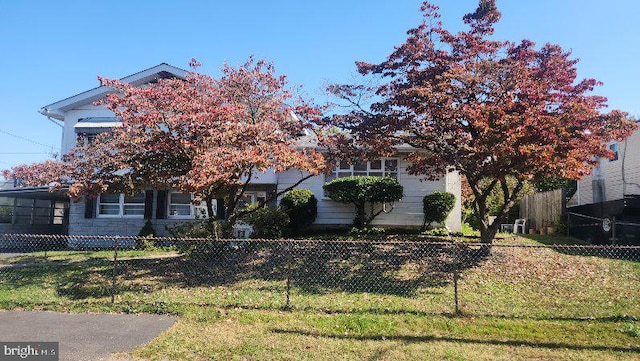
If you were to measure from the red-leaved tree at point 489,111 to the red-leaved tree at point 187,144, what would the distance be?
240 centimetres

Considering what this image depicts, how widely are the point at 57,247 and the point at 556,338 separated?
1844 cm

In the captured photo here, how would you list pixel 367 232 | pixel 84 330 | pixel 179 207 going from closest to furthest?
pixel 84 330 → pixel 367 232 → pixel 179 207

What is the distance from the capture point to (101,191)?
404 inches

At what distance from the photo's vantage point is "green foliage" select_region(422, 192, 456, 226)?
15.4m

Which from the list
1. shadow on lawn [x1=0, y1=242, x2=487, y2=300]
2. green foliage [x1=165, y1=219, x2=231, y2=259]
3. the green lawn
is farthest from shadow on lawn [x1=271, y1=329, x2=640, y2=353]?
green foliage [x1=165, y1=219, x2=231, y2=259]

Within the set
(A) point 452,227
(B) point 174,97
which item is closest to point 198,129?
(B) point 174,97

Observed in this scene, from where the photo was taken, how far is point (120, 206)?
1861 cm

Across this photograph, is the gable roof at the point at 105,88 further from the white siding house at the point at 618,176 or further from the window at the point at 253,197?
the white siding house at the point at 618,176

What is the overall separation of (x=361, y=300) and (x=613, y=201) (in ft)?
34.2

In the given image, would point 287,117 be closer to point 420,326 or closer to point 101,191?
point 101,191

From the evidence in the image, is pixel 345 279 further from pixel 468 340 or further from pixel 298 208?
pixel 298 208

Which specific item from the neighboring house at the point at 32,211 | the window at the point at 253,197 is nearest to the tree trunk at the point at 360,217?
the window at the point at 253,197

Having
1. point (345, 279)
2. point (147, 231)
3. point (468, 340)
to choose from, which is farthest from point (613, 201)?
point (147, 231)

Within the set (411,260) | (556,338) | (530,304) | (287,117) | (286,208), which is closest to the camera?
(556,338)
